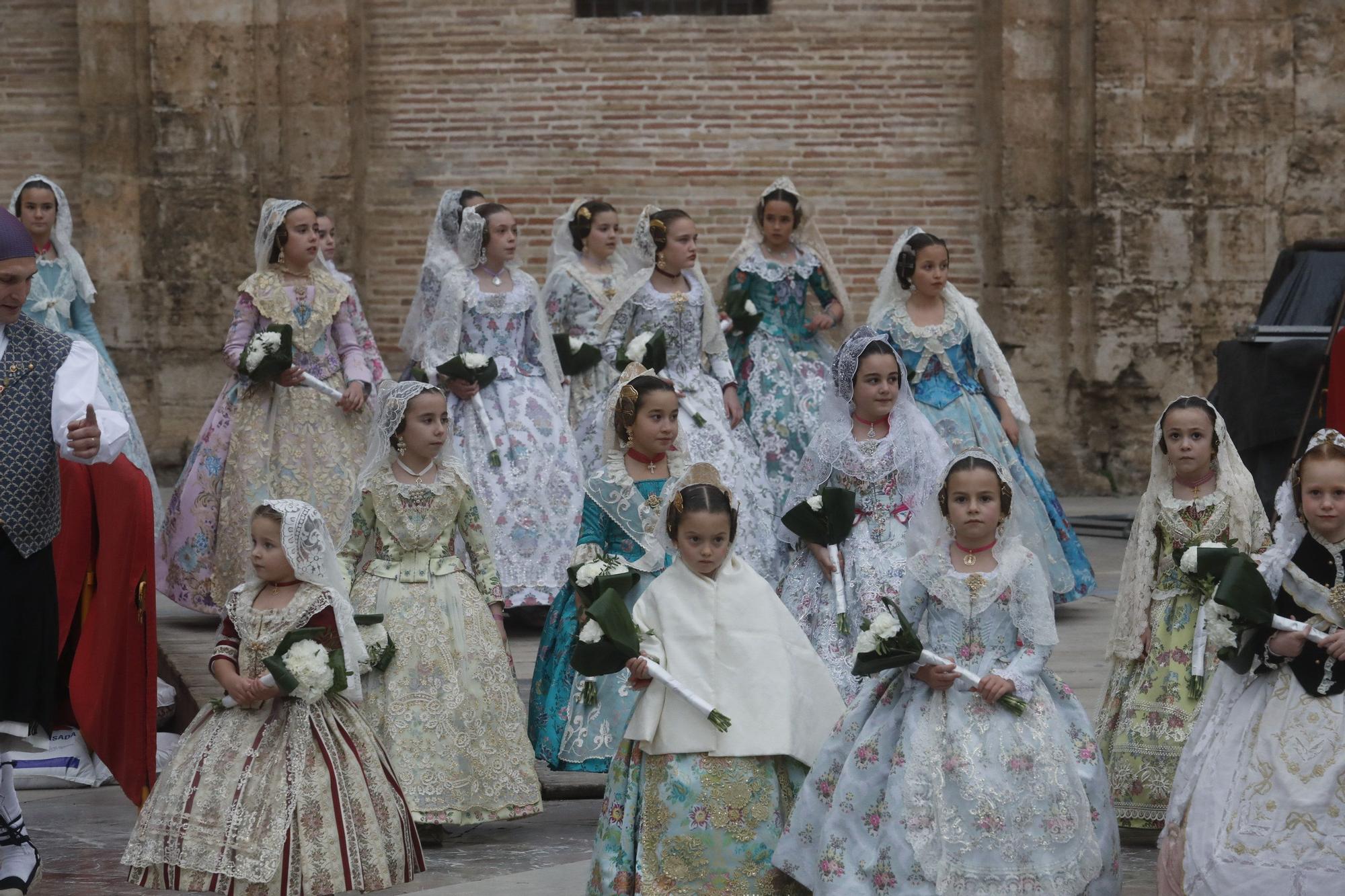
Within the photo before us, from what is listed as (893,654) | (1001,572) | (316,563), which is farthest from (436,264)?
(893,654)

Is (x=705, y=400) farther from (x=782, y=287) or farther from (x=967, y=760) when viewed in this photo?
(x=967, y=760)

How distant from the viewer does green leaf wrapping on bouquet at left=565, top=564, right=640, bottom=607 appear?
595 centimetres

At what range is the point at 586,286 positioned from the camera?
406 inches

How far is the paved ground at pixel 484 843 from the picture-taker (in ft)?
19.5

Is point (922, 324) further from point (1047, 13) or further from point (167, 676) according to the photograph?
point (1047, 13)

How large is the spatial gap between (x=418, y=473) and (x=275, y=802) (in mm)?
1479

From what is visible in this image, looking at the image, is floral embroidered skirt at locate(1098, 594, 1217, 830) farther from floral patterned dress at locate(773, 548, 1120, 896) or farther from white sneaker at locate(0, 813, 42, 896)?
white sneaker at locate(0, 813, 42, 896)

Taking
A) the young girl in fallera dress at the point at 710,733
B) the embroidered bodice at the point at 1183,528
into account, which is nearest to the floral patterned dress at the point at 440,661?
the young girl in fallera dress at the point at 710,733

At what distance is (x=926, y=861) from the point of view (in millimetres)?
5195

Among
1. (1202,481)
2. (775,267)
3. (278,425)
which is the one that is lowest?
(1202,481)

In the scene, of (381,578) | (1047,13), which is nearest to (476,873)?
(381,578)

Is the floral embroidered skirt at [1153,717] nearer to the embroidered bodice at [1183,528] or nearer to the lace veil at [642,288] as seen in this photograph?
the embroidered bodice at [1183,528]

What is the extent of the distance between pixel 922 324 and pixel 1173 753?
10.4ft

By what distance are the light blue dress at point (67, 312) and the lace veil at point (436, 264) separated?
1.43 meters
